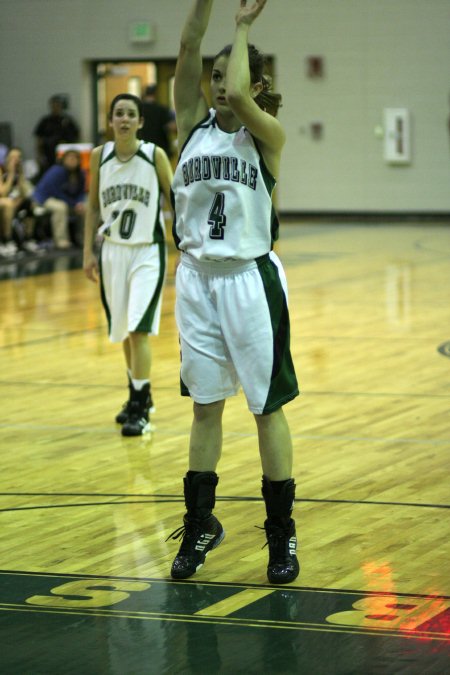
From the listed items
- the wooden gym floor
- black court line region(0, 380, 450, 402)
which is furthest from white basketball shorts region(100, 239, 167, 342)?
black court line region(0, 380, 450, 402)

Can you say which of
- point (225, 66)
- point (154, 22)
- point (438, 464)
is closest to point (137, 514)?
point (438, 464)

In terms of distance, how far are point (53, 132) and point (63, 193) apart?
4925 millimetres

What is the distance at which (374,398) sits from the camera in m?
6.94

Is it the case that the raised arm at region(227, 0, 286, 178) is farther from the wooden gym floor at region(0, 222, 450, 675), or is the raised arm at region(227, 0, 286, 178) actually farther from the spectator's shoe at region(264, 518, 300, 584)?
the wooden gym floor at region(0, 222, 450, 675)

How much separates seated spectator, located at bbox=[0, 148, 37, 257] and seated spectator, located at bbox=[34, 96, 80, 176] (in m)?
4.87

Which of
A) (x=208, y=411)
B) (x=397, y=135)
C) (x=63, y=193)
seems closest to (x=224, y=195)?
(x=208, y=411)

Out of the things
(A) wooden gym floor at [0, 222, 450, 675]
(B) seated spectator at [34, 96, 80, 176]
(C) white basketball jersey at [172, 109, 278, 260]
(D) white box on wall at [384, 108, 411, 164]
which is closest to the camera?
(A) wooden gym floor at [0, 222, 450, 675]

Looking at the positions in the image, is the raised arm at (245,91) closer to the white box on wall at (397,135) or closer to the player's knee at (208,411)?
the player's knee at (208,411)

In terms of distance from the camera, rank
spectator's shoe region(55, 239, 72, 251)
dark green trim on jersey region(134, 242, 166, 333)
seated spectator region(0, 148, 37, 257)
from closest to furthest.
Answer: dark green trim on jersey region(134, 242, 166, 333)
seated spectator region(0, 148, 37, 257)
spectator's shoe region(55, 239, 72, 251)

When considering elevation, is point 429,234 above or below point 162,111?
below

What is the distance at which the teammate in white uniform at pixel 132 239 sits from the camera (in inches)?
245

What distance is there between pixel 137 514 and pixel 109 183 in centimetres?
219

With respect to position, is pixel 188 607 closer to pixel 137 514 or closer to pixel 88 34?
pixel 137 514

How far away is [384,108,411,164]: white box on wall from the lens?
1912cm
